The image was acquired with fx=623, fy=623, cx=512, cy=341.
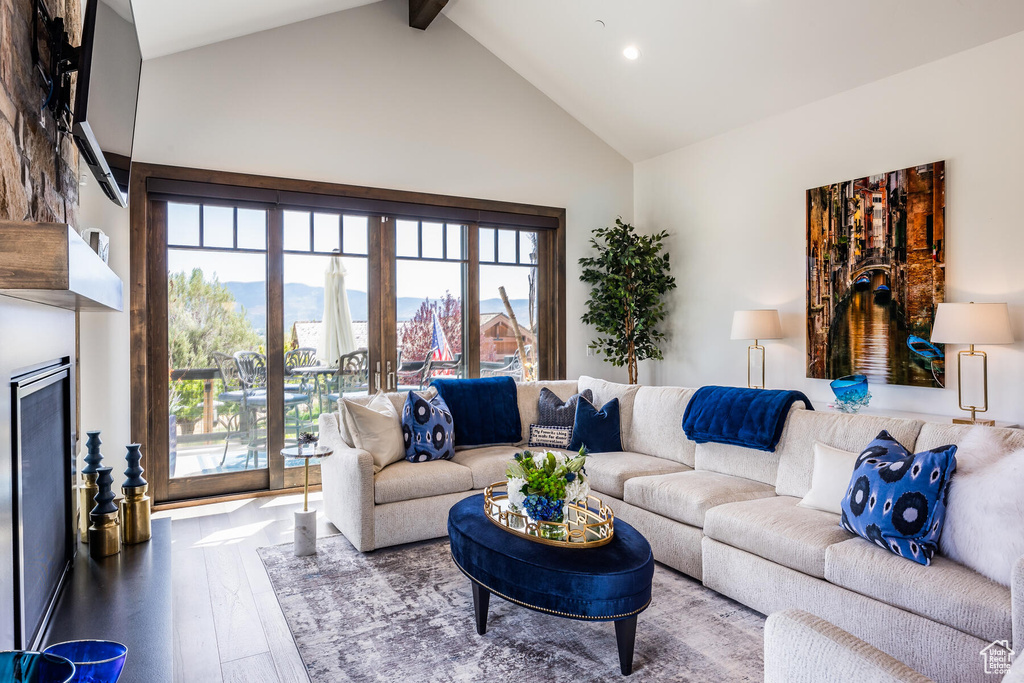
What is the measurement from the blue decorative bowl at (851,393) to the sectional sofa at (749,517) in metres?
1.19

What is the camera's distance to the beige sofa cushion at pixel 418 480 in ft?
11.1

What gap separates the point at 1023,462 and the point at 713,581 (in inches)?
50.3

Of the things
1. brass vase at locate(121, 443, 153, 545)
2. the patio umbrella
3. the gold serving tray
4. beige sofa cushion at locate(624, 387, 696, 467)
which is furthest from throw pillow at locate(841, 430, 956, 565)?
the patio umbrella

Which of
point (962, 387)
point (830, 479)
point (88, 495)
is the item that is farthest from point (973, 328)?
point (88, 495)

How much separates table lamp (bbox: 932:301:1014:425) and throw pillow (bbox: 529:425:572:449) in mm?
2252

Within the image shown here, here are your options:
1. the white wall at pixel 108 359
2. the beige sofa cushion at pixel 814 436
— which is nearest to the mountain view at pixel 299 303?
the white wall at pixel 108 359

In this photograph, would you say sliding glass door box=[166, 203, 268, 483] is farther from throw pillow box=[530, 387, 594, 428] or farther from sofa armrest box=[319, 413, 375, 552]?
throw pillow box=[530, 387, 594, 428]

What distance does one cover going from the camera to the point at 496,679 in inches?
83.6

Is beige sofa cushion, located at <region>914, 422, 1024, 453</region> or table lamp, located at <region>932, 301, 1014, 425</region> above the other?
table lamp, located at <region>932, 301, 1014, 425</region>

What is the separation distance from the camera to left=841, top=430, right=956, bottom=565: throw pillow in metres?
2.11

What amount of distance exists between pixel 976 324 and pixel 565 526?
2.71m

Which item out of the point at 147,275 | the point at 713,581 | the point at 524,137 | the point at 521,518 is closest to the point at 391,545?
the point at 521,518

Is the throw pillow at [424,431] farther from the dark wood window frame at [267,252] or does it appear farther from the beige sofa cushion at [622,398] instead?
the dark wood window frame at [267,252]

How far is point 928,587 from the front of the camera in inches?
77.9
